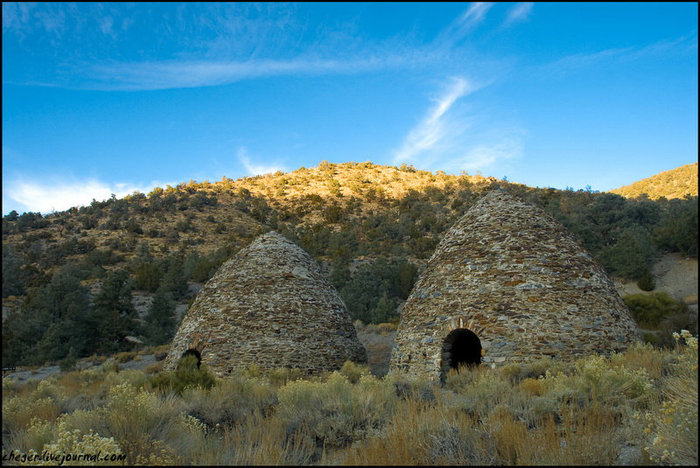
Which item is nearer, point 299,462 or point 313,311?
point 299,462

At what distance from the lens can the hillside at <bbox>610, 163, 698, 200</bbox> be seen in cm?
5375

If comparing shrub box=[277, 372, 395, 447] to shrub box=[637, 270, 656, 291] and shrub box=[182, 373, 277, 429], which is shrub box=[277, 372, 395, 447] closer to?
shrub box=[182, 373, 277, 429]

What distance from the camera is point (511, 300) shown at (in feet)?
31.1

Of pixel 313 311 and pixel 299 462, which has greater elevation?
pixel 313 311

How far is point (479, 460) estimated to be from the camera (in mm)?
4066

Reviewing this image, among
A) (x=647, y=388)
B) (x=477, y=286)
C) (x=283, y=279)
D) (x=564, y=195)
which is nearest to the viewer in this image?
(x=647, y=388)

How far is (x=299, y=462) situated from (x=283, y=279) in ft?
28.9

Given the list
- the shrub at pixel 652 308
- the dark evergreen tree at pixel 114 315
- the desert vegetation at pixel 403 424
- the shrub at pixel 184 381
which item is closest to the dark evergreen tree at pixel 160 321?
the dark evergreen tree at pixel 114 315

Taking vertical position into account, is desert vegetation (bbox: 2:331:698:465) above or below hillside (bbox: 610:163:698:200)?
below

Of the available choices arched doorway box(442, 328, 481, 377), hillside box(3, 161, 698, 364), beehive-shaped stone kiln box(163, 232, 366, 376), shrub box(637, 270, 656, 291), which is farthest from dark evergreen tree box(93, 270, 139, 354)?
shrub box(637, 270, 656, 291)

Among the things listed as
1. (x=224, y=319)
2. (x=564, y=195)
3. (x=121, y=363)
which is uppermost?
(x=564, y=195)

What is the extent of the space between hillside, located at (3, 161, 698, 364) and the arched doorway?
20.0 ft

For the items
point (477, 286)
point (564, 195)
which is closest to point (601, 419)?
point (477, 286)

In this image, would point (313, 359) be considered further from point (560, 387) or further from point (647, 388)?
point (647, 388)
